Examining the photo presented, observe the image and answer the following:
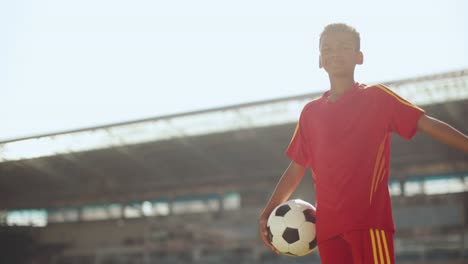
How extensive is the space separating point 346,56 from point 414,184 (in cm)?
2056

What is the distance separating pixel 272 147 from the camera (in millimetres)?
22938

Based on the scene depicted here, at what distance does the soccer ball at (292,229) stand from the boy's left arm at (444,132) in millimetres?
696

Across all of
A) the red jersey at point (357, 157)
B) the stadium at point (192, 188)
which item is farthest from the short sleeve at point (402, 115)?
the stadium at point (192, 188)

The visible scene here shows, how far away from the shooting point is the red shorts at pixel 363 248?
6.11 ft

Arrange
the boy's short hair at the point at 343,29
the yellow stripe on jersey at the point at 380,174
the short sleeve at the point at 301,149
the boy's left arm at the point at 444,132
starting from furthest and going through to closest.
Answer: the short sleeve at the point at 301,149, the boy's short hair at the point at 343,29, the yellow stripe on jersey at the point at 380,174, the boy's left arm at the point at 444,132

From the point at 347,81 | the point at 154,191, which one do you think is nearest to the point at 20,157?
the point at 154,191

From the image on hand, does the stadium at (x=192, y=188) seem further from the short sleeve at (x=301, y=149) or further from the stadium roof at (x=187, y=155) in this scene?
the short sleeve at (x=301, y=149)

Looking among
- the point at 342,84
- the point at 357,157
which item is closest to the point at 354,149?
the point at 357,157

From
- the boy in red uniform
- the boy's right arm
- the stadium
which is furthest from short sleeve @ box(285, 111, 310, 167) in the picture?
the stadium

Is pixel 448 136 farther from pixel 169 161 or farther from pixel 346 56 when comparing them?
pixel 169 161

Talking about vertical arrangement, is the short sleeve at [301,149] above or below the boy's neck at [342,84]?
below

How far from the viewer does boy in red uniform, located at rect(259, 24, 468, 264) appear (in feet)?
6.17

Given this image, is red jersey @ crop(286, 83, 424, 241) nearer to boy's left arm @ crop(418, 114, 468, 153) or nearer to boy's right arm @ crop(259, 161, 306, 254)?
boy's left arm @ crop(418, 114, 468, 153)

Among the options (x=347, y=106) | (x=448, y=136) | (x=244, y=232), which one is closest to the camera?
(x=448, y=136)
